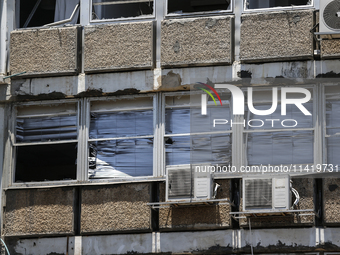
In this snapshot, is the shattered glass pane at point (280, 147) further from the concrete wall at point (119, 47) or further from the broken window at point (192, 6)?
the broken window at point (192, 6)

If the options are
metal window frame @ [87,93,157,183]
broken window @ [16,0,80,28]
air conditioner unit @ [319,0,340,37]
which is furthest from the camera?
broken window @ [16,0,80,28]

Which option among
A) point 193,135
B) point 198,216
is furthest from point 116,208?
point 193,135

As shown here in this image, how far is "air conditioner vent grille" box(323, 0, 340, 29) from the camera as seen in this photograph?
11.6 metres

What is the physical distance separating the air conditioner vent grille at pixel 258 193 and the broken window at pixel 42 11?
442 cm

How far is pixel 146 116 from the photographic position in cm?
1259

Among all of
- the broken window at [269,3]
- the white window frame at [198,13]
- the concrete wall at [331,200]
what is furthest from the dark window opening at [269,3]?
the concrete wall at [331,200]

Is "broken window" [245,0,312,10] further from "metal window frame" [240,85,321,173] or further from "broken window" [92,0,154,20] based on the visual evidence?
"broken window" [92,0,154,20]

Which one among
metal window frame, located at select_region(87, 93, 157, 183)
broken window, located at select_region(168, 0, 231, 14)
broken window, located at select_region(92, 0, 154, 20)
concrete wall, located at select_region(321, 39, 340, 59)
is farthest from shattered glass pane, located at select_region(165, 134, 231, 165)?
broken window, located at select_region(92, 0, 154, 20)

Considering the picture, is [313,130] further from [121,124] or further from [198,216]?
[121,124]

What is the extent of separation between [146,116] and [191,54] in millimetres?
1218

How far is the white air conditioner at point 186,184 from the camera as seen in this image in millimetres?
11664

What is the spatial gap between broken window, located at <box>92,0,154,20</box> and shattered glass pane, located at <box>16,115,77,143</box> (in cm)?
180

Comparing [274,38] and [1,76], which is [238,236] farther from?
[1,76]

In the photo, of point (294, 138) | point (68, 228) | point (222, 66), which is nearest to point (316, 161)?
point (294, 138)
